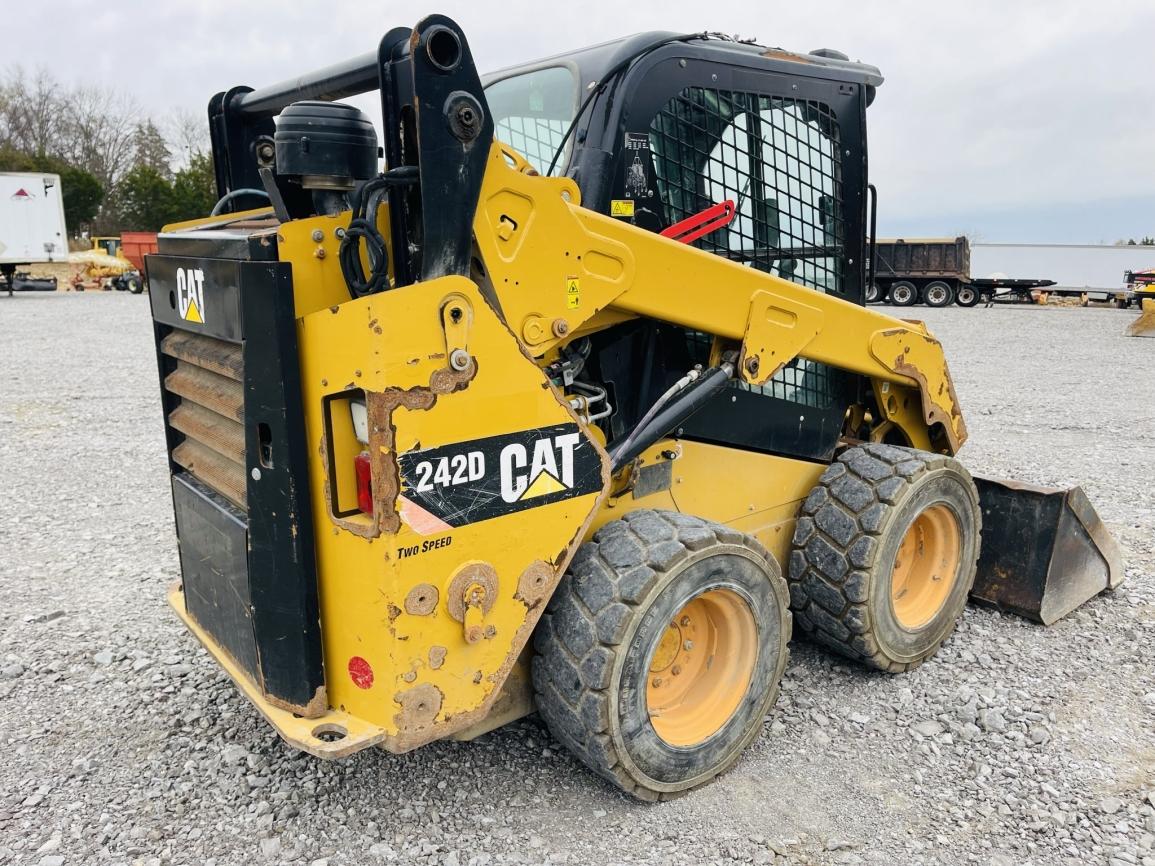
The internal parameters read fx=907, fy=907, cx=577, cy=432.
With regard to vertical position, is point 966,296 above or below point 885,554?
below

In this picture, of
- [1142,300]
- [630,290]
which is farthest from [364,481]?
[1142,300]

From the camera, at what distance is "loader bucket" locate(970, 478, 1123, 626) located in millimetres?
A: 4156

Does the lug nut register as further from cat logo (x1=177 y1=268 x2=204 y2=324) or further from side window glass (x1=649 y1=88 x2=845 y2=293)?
side window glass (x1=649 y1=88 x2=845 y2=293)

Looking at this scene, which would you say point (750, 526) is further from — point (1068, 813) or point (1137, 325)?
point (1137, 325)

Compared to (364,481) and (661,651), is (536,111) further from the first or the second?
(661,651)

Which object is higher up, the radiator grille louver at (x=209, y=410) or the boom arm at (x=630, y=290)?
the boom arm at (x=630, y=290)

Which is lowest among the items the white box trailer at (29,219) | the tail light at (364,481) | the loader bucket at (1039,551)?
the loader bucket at (1039,551)

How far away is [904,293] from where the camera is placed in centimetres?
3006

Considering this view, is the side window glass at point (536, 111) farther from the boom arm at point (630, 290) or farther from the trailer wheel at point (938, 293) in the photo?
the trailer wheel at point (938, 293)

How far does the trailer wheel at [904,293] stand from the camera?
98.1ft

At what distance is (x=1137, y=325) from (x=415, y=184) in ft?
70.9

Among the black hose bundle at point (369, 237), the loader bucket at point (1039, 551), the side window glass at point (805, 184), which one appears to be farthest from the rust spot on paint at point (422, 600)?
the loader bucket at point (1039, 551)

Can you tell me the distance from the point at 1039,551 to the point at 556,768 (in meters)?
2.57

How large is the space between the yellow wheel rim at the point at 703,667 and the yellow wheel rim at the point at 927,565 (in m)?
1.16
